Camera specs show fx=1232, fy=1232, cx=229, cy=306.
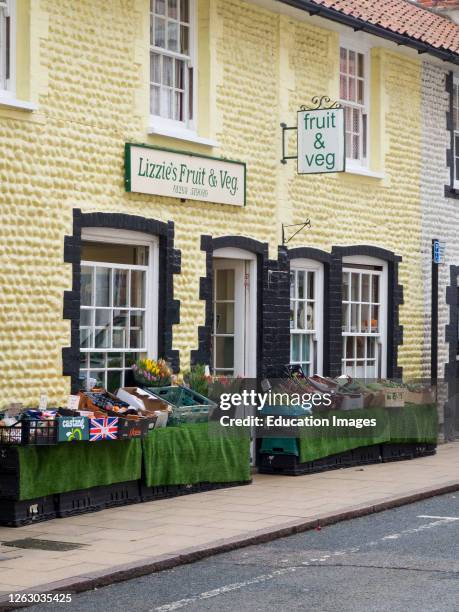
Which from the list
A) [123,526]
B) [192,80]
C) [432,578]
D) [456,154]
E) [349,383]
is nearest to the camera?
[432,578]

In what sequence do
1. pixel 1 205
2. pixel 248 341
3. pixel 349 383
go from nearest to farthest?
1. pixel 1 205
2. pixel 248 341
3. pixel 349 383

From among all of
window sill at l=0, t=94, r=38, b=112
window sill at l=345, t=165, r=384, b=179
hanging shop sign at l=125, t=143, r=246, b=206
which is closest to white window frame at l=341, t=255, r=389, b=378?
window sill at l=345, t=165, r=384, b=179

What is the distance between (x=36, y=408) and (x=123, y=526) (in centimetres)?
182

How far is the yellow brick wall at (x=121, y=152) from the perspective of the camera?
12562mm

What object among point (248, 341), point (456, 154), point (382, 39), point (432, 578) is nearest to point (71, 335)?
point (248, 341)

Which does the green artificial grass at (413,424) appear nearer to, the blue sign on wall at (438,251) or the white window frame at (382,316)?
the white window frame at (382,316)

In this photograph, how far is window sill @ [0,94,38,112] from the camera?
12.3m

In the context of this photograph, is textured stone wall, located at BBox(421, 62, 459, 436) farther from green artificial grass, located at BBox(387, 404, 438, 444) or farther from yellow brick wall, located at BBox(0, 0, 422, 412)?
yellow brick wall, located at BBox(0, 0, 422, 412)

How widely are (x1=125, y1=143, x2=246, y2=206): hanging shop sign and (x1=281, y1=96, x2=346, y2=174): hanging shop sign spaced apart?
92cm

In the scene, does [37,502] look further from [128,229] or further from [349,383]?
[349,383]

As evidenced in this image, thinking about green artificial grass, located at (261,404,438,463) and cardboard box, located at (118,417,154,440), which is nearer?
cardboard box, located at (118,417,154,440)

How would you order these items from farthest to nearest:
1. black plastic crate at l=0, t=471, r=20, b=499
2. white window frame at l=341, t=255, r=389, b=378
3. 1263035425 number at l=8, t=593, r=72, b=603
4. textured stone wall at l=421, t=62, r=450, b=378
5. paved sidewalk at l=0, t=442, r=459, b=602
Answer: textured stone wall at l=421, t=62, r=450, b=378 < white window frame at l=341, t=255, r=389, b=378 < black plastic crate at l=0, t=471, r=20, b=499 < paved sidewalk at l=0, t=442, r=459, b=602 < 1263035425 number at l=8, t=593, r=72, b=603

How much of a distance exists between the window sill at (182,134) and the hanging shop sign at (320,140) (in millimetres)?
1397

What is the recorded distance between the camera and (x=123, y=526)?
11.5 m
